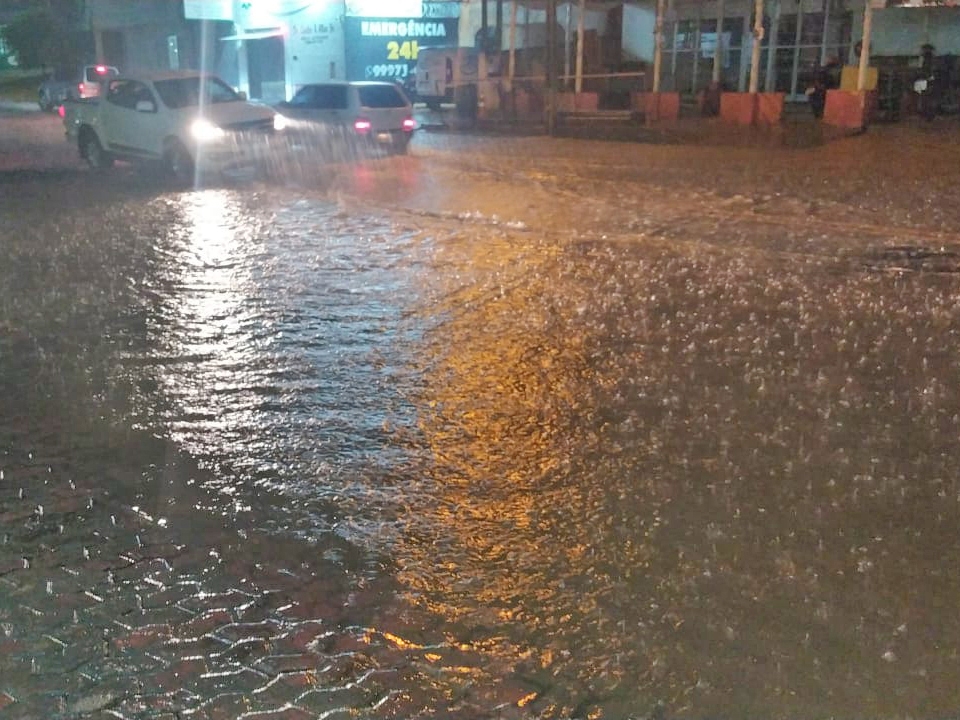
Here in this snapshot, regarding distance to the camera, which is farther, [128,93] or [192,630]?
[128,93]

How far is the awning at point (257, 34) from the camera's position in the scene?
3962 centimetres

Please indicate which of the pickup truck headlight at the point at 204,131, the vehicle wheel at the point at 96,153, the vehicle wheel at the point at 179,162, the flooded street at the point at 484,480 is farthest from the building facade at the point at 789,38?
the flooded street at the point at 484,480

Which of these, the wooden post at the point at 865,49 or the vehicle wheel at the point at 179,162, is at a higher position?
the wooden post at the point at 865,49

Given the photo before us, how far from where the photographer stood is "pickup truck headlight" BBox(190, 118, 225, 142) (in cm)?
1666

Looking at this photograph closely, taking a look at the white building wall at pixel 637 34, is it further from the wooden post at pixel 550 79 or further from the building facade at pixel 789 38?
the wooden post at pixel 550 79

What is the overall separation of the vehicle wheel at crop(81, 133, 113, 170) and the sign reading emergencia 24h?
18.2 metres

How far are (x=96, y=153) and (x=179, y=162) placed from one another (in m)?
3.28

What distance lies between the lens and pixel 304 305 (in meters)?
8.77

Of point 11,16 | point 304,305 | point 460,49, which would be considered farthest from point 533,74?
point 11,16

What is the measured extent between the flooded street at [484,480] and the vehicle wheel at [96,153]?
8533 mm

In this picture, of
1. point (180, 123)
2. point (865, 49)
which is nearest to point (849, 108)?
point (865, 49)

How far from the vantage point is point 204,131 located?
16.7 meters

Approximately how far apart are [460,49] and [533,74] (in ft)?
9.01

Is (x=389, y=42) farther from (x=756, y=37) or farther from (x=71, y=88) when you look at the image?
(x=756, y=37)
